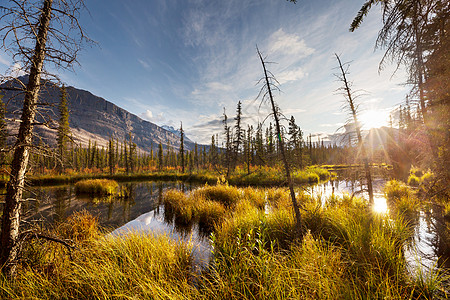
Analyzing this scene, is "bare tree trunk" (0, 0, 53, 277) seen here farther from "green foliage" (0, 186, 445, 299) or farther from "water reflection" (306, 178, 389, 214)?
"water reflection" (306, 178, 389, 214)

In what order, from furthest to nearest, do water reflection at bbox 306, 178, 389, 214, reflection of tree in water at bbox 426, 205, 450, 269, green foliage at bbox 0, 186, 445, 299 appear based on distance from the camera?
water reflection at bbox 306, 178, 389, 214 < reflection of tree in water at bbox 426, 205, 450, 269 < green foliage at bbox 0, 186, 445, 299

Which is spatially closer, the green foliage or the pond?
the green foliage

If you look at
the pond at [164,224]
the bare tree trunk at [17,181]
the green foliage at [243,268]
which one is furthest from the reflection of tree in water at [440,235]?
the bare tree trunk at [17,181]

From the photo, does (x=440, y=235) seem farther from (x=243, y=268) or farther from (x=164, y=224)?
(x=164, y=224)

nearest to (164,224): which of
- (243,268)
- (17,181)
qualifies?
(243,268)

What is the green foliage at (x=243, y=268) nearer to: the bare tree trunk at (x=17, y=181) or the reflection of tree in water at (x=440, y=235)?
the bare tree trunk at (x=17, y=181)

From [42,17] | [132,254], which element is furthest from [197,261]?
[42,17]

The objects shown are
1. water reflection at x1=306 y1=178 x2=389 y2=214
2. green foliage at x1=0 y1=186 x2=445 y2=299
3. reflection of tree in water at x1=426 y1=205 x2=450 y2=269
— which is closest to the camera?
green foliage at x1=0 y1=186 x2=445 y2=299

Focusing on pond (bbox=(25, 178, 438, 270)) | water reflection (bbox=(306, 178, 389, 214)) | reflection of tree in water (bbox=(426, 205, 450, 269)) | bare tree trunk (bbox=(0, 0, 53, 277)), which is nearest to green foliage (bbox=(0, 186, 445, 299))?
bare tree trunk (bbox=(0, 0, 53, 277))

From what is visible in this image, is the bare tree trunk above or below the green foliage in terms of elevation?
above

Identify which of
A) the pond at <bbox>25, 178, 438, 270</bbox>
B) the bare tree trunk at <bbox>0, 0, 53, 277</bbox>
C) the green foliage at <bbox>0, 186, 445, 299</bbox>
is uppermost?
the bare tree trunk at <bbox>0, 0, 53, 277</bbox>

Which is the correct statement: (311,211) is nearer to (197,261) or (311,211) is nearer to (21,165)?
(197,261)

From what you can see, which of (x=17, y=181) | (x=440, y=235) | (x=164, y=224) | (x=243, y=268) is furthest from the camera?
(x=164, y=224)

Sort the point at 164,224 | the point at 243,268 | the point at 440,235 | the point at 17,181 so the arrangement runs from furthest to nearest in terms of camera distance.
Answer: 1. the point at 164,224
2. the point at 440,235
3. the point at 243,268
4. the point at 17,181
